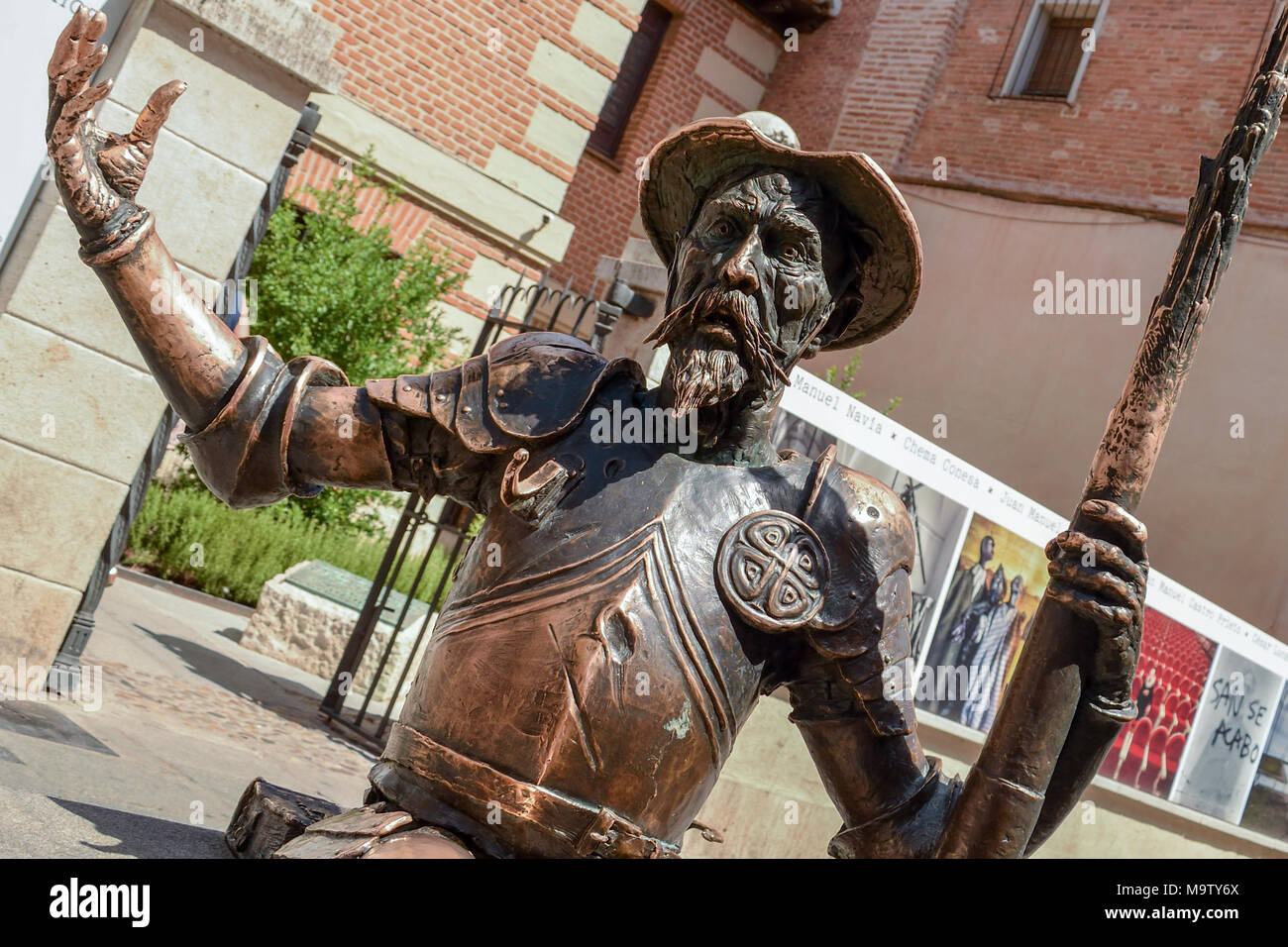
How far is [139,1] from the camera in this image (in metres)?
4.18

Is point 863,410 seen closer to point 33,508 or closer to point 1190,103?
point 33,508

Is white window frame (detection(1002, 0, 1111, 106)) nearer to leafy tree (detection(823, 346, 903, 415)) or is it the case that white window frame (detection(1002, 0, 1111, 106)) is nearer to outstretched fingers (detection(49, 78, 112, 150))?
leafy tree (detection(823, 346, 903, 415))

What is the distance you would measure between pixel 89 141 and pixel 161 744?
2.45 m

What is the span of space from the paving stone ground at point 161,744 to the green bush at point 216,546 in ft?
1.50

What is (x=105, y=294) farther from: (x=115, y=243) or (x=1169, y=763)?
(x=1169, y=763)

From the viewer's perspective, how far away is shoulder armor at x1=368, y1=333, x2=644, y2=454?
7.13 ft

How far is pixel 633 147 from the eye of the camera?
15047 millimetres

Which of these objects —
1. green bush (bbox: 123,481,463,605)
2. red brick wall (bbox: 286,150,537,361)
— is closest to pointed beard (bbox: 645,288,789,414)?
green bush (bbox: 123,481,463,605)

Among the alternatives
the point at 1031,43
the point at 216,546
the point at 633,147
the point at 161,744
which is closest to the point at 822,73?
the point at 633,147

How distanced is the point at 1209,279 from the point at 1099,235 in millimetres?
10212

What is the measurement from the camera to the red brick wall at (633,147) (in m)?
14.8

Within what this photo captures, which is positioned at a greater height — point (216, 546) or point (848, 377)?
point (848, 377)

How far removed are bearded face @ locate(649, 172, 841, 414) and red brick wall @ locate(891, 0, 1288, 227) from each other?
9.39 metres
